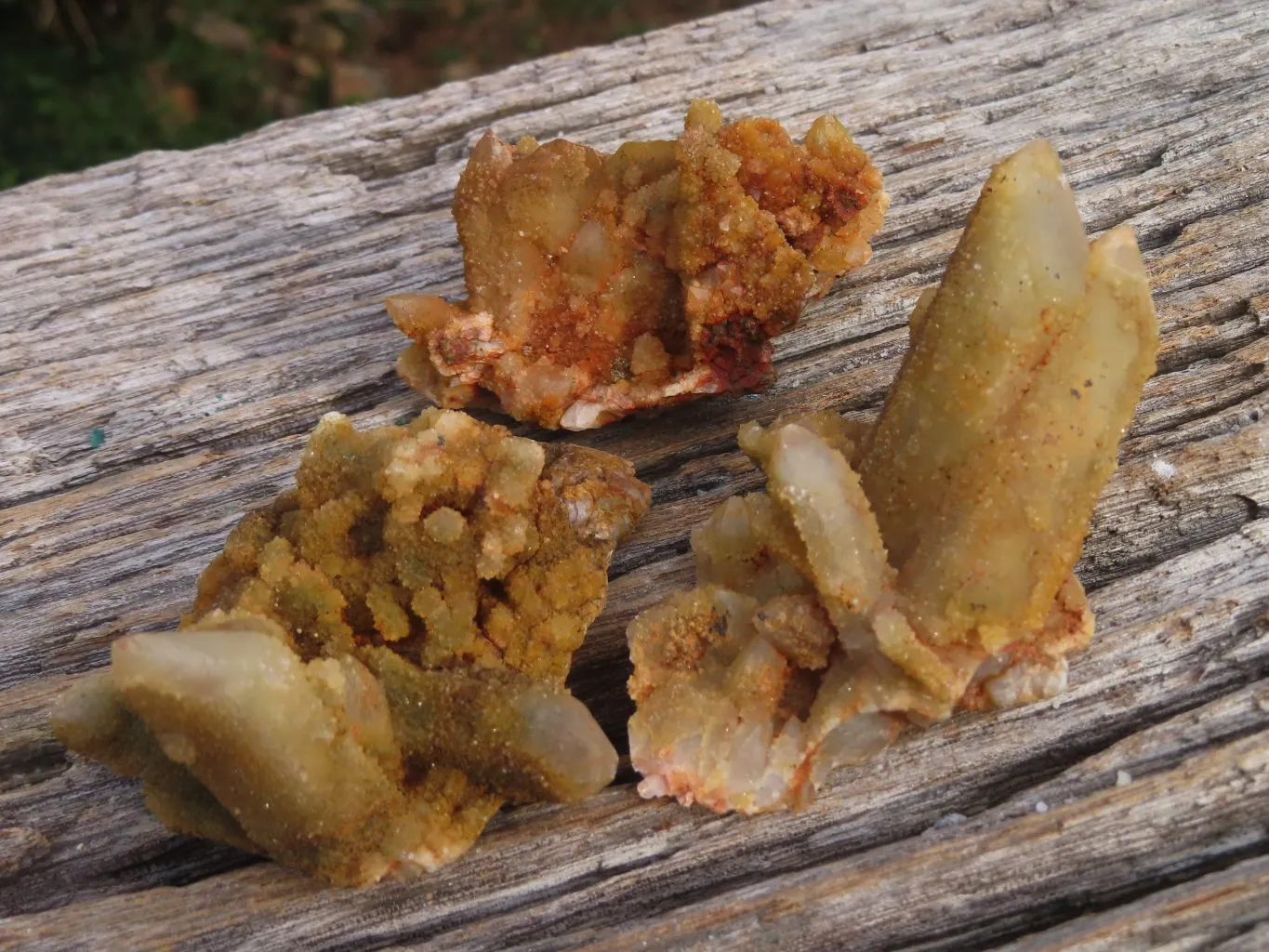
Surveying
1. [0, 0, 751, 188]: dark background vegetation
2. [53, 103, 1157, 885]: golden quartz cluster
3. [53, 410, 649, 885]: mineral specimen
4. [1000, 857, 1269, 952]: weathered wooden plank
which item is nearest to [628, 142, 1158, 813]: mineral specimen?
[53, 103, 1157, 885]: golden quartz cluster

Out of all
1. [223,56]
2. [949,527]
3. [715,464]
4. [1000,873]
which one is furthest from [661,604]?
[223,56]

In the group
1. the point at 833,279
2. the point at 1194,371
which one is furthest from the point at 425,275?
the point at 1194,371

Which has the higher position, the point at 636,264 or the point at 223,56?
the point at 223,56

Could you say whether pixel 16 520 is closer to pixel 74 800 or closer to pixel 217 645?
pixel 74 800

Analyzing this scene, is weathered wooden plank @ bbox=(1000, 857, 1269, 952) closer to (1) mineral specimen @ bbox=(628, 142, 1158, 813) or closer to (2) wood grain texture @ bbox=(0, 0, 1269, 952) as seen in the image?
(2) wood grain texture @ bbox=(0, 0, 1269, 952)

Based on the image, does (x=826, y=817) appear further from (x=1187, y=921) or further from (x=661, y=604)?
(x=1187, y=921)

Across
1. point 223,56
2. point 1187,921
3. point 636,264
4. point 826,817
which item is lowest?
point 1187,921

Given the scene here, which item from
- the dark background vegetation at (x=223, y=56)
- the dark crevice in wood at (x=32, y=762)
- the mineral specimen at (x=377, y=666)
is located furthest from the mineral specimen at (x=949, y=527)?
the dark background vegetation at (x=223, y=56)
